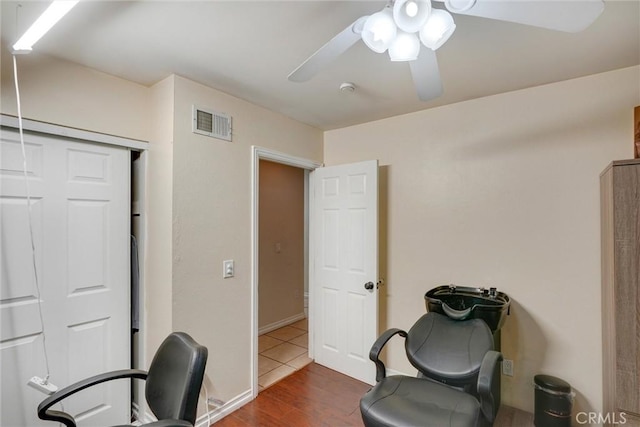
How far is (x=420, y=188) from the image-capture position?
2654 millimetres

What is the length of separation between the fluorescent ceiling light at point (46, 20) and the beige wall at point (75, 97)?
52cm

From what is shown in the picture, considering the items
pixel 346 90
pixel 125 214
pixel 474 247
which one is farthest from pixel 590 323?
pixel 125 214

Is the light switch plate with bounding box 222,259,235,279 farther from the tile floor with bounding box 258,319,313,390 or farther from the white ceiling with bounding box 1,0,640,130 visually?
the white ceiling with bounding box 1,0,640,130

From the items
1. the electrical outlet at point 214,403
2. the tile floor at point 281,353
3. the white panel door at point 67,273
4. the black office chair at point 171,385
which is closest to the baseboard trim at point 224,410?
the electrical outlet at point 214,403

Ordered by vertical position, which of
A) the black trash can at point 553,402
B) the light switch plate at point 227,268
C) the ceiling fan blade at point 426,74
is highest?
the ceiling fan blade at point 426,74

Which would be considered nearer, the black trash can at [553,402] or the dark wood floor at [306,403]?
the black trash can at [553,402]

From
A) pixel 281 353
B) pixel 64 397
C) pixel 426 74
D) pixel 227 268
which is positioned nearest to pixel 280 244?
pixel 281 353

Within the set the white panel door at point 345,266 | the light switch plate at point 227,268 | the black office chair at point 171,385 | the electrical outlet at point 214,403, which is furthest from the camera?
the white panel door at point 345,266

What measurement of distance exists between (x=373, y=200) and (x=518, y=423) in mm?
1904

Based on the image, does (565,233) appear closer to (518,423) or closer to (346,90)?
(518,423)

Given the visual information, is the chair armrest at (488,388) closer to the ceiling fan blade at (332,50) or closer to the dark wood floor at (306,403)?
the dark wood floor at (306,403)

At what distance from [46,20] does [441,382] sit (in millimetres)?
2606

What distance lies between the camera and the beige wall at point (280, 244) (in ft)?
12.9

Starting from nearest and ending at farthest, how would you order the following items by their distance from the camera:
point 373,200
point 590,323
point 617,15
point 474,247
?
point 617,15, point 590,323, point 474,247, point 373,200
